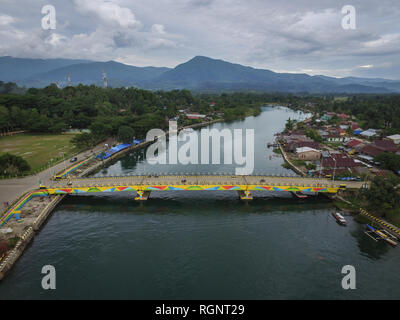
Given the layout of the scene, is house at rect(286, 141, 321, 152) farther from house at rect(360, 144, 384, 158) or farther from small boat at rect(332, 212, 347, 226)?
small boat at rect(332, 212, 347, 226)

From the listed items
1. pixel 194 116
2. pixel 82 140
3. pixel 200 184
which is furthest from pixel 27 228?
pixel 194 116

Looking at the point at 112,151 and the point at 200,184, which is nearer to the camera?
the point at 200,184

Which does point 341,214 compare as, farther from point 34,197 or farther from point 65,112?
point 65,112

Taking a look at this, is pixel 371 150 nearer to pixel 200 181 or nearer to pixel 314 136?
pixel 314 136

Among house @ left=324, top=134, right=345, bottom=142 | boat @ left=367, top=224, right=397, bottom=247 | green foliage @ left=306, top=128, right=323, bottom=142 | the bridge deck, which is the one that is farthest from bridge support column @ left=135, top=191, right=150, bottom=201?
house @ left=324, top=134, right=345, bottom=142

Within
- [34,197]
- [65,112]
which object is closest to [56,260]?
[34,197]
